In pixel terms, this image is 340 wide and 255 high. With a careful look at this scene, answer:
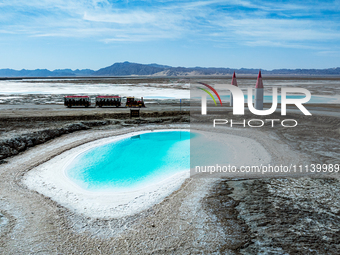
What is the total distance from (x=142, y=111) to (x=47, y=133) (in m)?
10.5

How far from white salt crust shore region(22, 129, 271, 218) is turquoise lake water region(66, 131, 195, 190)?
2.03ft

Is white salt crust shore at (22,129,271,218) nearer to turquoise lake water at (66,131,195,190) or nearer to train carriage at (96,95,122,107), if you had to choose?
turquoise lake water at (66,131,195,190)

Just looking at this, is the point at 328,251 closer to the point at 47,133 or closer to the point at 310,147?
the point at 310,147

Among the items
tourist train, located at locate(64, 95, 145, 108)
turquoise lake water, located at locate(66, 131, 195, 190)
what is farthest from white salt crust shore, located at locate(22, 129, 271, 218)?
tourist train, located at locate(64, 95, 145, 108)

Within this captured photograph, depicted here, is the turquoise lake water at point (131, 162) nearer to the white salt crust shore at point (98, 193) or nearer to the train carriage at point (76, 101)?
the white salt crust shore at point (98, 193)

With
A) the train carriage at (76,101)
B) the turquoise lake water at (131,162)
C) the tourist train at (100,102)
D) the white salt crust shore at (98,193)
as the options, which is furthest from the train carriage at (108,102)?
the white salt crust shore at (98,193)

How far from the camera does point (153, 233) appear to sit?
291 inches

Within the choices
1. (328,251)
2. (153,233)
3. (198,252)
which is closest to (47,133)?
(153,233)

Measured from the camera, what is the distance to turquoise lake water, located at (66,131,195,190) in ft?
39.5

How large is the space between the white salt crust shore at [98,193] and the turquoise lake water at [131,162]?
618mm

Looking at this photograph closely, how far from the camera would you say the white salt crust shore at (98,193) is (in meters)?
9.02

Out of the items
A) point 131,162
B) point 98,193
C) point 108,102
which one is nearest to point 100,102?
point 108,102

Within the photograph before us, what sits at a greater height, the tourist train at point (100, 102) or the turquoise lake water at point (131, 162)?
the tourist train at point (100, 102)

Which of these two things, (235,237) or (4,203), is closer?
(235,237)
